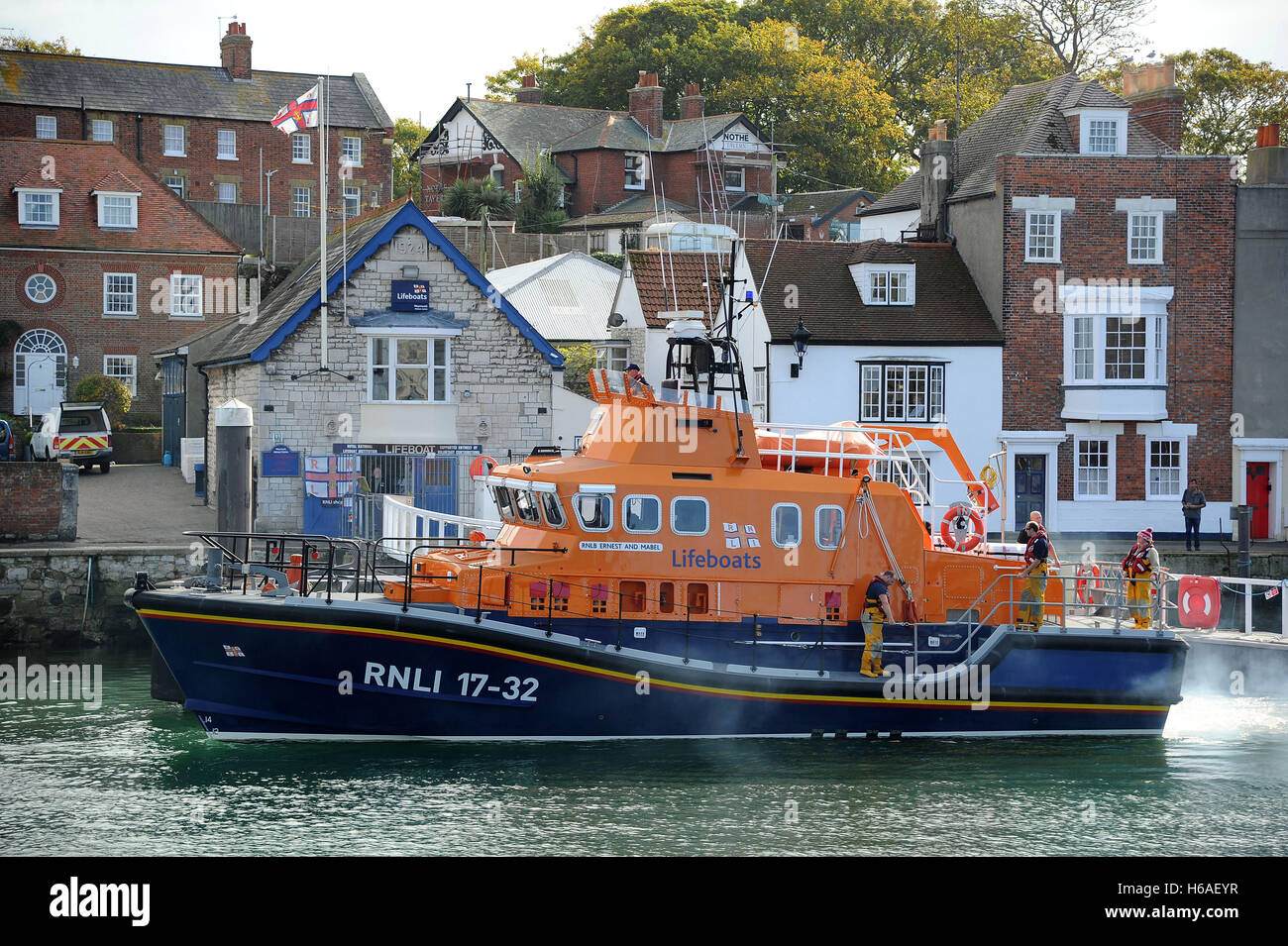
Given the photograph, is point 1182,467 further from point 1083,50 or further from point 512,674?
point 1083,50

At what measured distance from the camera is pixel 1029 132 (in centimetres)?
3123

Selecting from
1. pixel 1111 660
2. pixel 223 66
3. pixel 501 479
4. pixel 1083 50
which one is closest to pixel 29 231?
pixel 223 66

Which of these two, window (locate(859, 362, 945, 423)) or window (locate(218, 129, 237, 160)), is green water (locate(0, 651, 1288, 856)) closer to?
window (locate(859, 362, 945, 423))

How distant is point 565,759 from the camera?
1484cm

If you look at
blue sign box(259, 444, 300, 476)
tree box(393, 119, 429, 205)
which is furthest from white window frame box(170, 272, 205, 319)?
tree box(393, 119, 429, 205)

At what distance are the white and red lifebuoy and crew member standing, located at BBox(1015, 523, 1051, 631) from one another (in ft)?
17.1

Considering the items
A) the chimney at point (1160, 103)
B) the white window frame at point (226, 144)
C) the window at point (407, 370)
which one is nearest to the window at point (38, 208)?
the white window frame at point (226, 144)

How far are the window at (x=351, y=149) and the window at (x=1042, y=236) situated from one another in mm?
34879

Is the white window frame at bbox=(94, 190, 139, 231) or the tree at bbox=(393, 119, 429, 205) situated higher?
the tree at bbox=(393, 119, 429, 205)

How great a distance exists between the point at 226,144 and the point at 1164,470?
40.1 m

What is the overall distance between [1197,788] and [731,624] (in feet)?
16.9

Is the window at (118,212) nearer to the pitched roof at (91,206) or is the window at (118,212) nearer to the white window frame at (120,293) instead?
the pitched roof at (91,206)

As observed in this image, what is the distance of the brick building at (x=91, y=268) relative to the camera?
39.4 m

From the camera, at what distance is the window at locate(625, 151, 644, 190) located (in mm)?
59688
